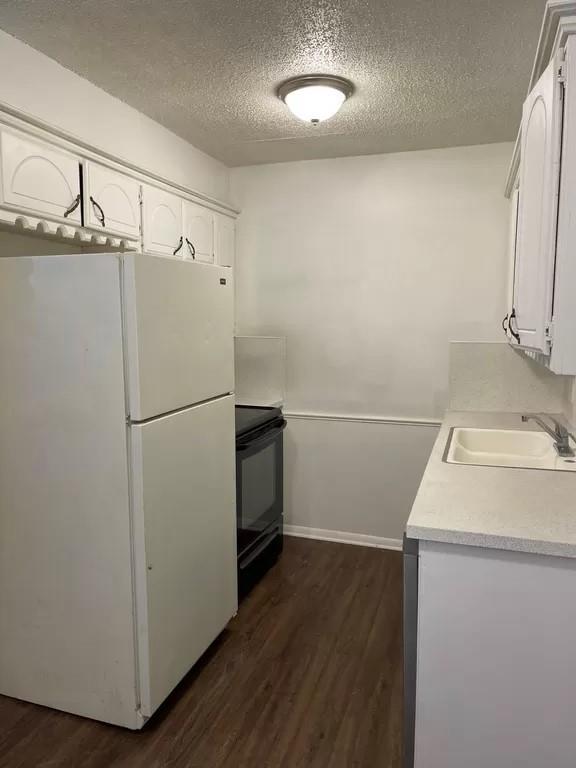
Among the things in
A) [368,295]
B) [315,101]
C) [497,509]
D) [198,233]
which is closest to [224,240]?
[198,233]

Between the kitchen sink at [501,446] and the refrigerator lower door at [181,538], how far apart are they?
977 mm

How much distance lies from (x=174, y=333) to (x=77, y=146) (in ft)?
2.85

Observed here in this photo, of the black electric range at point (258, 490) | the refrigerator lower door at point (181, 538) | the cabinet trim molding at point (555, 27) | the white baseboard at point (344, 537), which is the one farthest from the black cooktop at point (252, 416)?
the cabinet trim molding at point (555, 27)

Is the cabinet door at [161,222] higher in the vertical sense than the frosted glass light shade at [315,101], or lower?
lower

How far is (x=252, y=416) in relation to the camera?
3.01m

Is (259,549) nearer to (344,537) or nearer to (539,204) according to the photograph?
(344,537)

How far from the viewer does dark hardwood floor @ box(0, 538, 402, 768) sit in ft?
5.92

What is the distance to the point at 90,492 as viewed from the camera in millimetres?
1862

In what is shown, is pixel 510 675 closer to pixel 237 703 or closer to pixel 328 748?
pixel 328 748

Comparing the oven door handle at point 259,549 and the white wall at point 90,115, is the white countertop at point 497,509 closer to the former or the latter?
the oven door handle at point 259,549

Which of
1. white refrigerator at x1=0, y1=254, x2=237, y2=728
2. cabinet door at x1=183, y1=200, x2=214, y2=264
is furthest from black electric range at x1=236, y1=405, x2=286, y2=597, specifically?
cabinet door at x1=183, y1=200, x2=214, y2=264

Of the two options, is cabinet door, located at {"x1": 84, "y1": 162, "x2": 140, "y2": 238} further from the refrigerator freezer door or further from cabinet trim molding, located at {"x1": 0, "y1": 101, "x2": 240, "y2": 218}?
the refrigerator freezer door

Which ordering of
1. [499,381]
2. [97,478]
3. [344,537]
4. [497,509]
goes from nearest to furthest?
1. [497,509]
2. [97,478]
3. [499,381]
4. [344,537]

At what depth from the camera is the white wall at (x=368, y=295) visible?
10.4ft
